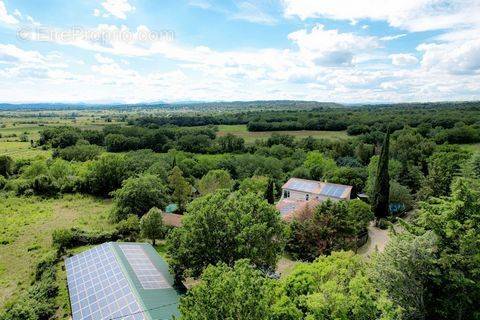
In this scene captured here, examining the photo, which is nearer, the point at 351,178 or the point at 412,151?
the point at 351,178

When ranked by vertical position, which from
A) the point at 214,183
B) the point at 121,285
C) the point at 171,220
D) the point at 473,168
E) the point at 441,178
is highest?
the point at 473,168

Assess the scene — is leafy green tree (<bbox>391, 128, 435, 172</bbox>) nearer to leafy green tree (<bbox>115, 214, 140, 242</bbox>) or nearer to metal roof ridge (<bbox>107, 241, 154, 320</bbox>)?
leafy green tree (<bbox>115, 214, 140, 242</bbox>)

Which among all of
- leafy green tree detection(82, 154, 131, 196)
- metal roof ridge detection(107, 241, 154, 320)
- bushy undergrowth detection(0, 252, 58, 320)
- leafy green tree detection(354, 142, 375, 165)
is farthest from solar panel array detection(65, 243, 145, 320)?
leafy green tree detection(354, 142, 375, 165)

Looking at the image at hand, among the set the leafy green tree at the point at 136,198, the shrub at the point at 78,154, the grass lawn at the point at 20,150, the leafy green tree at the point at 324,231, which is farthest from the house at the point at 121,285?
the grass lawn at the point at 20,150

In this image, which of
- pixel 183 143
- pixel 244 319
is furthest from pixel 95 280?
pixel 183 143

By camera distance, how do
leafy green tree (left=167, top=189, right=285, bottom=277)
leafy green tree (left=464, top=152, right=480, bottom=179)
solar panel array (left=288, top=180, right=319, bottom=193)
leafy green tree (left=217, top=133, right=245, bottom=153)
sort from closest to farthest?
1. leafy green tree (left=167, top=189, right=285, bottom=277)
2. leafy green tree (left=464, top=152, right=480, bottom=179)
3. solar panel array (left=288, top=180, right=319, bottom=193)
4. leafy green tree (left=217, top=133, right=245, bottom=153)

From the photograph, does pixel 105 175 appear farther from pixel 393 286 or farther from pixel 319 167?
pixel 393 286

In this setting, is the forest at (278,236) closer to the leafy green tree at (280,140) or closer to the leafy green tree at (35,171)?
the leafy green tree at (35,171)

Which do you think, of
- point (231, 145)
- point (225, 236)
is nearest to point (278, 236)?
point (225, 236)
